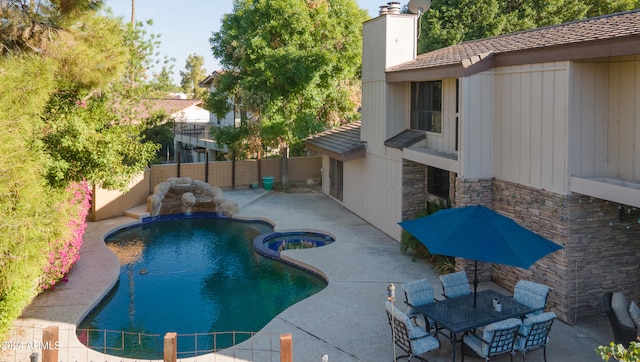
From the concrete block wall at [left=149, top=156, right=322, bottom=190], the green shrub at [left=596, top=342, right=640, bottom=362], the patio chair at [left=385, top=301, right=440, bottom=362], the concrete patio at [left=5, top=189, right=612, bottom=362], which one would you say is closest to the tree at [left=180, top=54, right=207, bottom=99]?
the concrete block wall at [left=149, top=156, right=322, bottom=190]

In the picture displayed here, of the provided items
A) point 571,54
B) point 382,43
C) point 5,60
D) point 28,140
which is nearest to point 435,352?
point 571,54

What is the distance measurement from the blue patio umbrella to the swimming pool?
429 cm

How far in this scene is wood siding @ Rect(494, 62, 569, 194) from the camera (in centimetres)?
1012

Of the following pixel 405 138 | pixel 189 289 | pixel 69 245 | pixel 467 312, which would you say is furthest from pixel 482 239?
pixel 69 245

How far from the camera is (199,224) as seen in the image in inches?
811

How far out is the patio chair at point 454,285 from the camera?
999 cm

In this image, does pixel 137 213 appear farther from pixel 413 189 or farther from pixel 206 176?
pixel 413 189

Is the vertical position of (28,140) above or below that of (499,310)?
above

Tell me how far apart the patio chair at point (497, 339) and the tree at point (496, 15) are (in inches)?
967

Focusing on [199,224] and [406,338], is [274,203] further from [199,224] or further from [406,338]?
[406,338]

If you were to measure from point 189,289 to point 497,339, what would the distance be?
7.91m

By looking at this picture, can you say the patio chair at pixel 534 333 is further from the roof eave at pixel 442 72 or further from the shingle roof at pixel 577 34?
the roof eave at pixel 442 72

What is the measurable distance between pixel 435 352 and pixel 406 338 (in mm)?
1016

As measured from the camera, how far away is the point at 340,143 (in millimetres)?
20484
